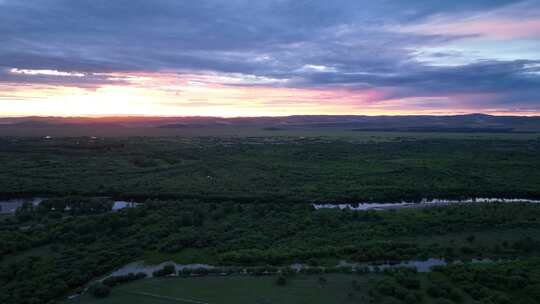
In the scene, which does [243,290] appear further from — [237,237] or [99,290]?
[237,237]

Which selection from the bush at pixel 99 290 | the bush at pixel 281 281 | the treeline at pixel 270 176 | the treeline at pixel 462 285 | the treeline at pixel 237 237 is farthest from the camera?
the treeline at pixel 270 176

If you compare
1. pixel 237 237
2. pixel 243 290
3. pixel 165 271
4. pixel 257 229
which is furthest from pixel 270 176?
pixel 243 290

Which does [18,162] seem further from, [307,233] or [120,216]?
[307,233]

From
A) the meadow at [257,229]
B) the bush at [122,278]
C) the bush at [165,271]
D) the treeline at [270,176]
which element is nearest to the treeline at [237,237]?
the meadow at [257,229]

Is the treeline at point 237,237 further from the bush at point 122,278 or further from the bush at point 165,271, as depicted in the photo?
the bush at point 165,271

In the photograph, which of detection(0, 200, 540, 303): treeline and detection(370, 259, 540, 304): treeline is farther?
detection(0, 200, 540, 303): treeline

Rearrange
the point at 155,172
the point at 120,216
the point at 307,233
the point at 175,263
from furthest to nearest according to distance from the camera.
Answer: the point at 155,172 → the point at 120,216 → the point at 307,233 → the point at 175,263

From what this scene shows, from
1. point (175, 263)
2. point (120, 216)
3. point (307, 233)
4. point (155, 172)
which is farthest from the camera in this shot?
point (155, 172)

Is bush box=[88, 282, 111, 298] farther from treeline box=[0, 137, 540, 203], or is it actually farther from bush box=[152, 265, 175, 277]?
treeline box=[0, 137, 540, 203]

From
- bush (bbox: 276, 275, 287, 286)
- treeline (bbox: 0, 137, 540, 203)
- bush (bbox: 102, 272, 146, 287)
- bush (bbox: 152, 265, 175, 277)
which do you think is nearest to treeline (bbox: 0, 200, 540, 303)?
bush (bbox: 102, 272, 146, 287)

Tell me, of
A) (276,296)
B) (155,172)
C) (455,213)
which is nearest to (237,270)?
(276,296)

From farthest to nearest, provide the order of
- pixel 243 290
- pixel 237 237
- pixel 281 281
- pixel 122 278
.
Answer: pixel 237 237 → pixel 122 278 → pixel 281 281 → pixel 243 290
